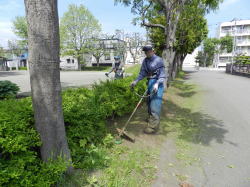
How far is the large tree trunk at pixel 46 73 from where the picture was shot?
6.26 ft

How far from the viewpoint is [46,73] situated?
2020mm

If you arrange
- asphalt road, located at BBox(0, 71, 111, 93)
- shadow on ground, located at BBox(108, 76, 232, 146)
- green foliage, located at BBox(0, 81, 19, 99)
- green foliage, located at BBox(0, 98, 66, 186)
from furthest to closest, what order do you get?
asphalt road, located at BBox(0, 71, 111, 93) → green foliage, located at BBox(0, 81, 19, 99) → shadow on ground, located at BBox(108, 76, 232, 146) → green foliage, located at BBox(0, 98, 66, 186)

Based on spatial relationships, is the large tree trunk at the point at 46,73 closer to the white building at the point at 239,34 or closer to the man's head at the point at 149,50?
the man's head at the point at 149,50

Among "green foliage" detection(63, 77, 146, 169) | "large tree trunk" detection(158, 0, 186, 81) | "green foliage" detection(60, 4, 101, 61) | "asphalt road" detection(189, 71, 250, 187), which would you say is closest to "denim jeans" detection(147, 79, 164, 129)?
"green foliage" detection(63, 77, 146, 169)

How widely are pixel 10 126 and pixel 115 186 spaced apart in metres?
1.53

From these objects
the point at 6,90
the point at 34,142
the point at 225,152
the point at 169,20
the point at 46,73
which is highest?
the point at 169,20

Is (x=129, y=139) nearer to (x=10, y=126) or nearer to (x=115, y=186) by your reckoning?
(x=115, y=186)

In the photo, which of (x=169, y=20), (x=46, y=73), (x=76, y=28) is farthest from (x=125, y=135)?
(x=76, y=28)

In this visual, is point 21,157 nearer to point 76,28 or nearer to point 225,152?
point 225,152

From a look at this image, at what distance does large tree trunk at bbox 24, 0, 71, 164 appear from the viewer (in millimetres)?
1909

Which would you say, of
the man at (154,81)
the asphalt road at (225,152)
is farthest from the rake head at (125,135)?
the asphalt road at (225,152)

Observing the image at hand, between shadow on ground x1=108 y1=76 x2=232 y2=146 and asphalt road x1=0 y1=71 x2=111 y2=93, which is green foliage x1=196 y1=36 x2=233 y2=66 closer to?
asphalt road x1=0 y1=71 x2=111 y2=93

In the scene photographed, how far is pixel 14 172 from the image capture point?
1810 millimetres

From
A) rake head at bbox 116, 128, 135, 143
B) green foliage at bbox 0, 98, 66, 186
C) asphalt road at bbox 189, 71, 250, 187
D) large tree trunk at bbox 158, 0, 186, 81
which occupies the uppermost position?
large tree trunk at bbox 158, 0, 186, 81
